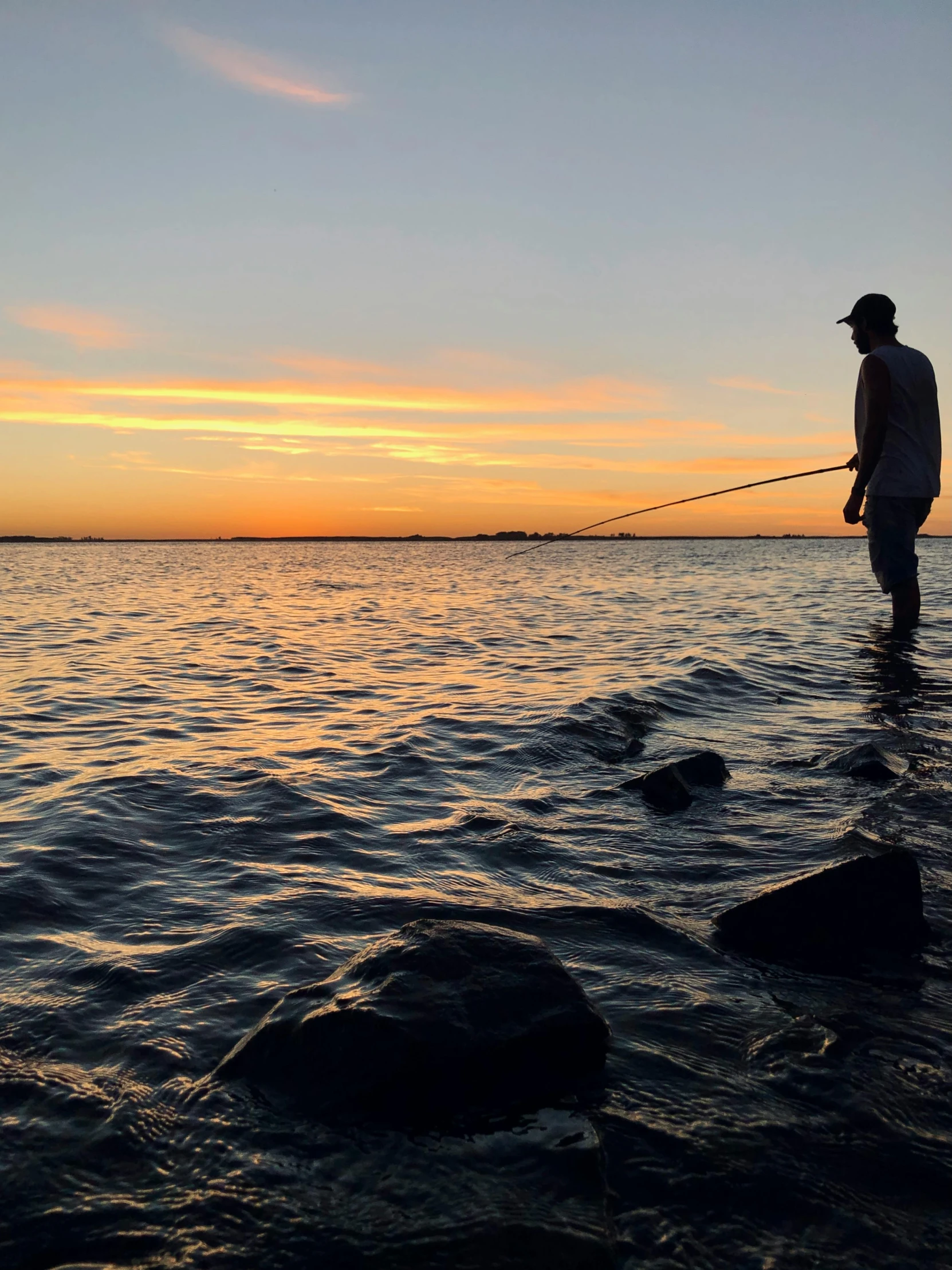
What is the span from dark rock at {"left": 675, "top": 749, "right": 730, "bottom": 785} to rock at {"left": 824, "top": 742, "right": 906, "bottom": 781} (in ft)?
2.89

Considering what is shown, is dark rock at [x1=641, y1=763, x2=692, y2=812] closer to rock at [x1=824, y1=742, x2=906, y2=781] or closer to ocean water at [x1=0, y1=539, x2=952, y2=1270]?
ocean water at [x1=0, y1=539, x2=952, y2=1270]

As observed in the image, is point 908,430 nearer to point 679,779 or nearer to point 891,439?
point 891,439

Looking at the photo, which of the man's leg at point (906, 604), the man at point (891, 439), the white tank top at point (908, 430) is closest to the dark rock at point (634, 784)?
the man at point (891, 439)

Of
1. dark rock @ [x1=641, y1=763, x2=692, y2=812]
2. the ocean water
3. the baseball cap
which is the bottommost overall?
the ocean water

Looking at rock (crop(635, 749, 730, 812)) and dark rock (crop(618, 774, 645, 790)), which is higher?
rock (crop(635, 749, 730, 812))

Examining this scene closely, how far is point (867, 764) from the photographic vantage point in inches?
257

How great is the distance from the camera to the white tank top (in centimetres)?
932

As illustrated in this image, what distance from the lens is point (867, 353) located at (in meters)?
9.61

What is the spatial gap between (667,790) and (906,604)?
21.0 ft

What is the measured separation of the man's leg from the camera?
1049 cm

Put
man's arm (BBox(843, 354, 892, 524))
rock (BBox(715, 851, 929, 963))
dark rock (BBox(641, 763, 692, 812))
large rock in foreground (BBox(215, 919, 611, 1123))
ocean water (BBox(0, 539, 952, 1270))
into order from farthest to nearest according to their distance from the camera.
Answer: man's arm (BBox(843, 354, 892, 524))
dark rock (BBox(641, 763, 692, 812))
rock (BBox(715, 851, 929, 963))
large rock in foreground (BBox(215, 919, 611, 1123))
ocean water (BBox(0, 539, 952, 1270))

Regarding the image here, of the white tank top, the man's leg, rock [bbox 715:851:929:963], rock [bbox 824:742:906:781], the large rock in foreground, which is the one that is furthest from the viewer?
the man's leg

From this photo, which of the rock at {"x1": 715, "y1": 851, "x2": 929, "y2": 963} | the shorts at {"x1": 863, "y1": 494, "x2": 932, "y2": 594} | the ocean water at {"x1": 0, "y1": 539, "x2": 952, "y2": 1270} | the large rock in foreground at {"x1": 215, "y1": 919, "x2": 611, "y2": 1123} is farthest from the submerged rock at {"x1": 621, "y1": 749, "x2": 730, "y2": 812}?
the shorts at {"x1": 863, "y1": 494, "x2": 932, "y2": 594}

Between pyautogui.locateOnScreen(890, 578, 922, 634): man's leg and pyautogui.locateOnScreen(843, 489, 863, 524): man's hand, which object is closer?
pyautogui.locateOnScreen(843, 489, 863, 524): man's hand
